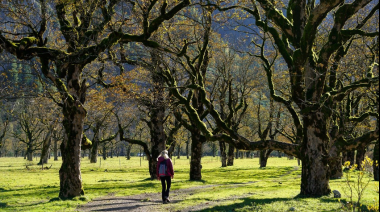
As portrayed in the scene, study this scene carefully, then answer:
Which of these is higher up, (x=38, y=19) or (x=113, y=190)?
(x=38, y=19)

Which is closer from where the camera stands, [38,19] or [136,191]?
[38,19]

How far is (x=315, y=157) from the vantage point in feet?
55.0

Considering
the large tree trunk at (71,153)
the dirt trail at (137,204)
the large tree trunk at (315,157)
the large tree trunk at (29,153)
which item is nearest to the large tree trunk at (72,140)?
the large tree trunk at (71,153)

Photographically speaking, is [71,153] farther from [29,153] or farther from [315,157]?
[29,153]

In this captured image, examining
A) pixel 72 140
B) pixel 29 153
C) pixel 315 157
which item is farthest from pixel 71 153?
pixel 29 153

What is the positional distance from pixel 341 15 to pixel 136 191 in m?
15.5

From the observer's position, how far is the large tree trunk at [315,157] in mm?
16688

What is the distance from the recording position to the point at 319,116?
17.0 meters

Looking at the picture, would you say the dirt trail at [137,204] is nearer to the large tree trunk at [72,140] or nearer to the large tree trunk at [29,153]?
the large tree trunk at [72,140]

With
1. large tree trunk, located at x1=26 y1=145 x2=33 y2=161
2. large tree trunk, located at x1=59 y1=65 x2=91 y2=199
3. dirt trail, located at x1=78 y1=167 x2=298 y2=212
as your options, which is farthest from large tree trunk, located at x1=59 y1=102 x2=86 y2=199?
large tree trunk, located at x1=26 y1=145 x2=33 y2=161

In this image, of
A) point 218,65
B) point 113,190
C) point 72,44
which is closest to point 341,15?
point 72,44

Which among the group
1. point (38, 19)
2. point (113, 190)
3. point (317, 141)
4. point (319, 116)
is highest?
point (38, 19)

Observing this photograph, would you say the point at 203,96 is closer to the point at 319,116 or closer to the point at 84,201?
the point at 319,116

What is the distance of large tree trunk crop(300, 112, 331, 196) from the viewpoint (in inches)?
657
